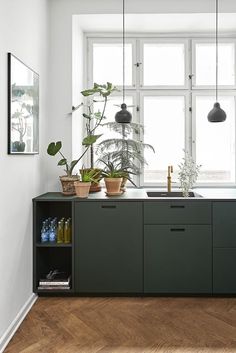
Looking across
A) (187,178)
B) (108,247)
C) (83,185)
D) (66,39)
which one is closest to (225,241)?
(187,178)

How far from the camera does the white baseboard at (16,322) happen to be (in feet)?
7.48

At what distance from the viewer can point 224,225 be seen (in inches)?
118

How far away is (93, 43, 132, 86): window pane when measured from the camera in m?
3.99

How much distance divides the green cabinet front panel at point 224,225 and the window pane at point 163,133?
1.07 metres

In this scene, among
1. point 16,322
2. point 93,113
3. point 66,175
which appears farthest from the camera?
point 93,113

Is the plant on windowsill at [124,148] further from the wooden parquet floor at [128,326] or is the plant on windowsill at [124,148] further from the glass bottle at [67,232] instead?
the wooden parquet floor at [128,326]

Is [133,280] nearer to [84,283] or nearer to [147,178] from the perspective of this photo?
[84,283]

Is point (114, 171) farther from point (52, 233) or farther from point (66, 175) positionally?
point (52, 233)

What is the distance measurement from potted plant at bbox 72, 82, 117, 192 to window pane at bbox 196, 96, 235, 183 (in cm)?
109

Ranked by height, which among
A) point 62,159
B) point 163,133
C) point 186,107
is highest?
point 186,107

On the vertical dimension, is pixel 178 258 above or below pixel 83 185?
below

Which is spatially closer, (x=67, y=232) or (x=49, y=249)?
(x=67, y=232)

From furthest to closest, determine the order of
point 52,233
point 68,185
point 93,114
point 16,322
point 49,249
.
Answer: point 93,114
point 49,249
point 68,185
point 52,233
point 16,322

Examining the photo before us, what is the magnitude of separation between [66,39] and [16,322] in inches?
101
